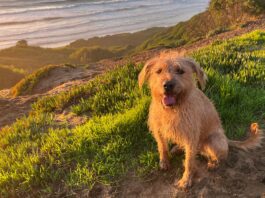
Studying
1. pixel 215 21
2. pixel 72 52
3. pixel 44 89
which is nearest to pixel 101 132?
pixel 44 89

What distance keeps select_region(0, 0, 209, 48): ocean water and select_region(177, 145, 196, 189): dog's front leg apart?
21890mm

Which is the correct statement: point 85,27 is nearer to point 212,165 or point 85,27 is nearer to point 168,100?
point 212,165

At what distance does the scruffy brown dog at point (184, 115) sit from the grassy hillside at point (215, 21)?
12.6m

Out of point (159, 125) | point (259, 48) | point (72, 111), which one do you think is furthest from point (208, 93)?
point (259, 48)

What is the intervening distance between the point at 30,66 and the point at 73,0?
50.0 feet

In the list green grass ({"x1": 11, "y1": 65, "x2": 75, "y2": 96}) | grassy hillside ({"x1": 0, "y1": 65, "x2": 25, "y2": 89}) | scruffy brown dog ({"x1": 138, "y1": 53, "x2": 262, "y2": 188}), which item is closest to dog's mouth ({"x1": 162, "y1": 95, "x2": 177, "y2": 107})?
scruffy brown dog ({"x1": 138, "y1": 53, "x2": 262, "y2": 188})

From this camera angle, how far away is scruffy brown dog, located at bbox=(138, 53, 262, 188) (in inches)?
170

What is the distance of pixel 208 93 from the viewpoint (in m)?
6.51

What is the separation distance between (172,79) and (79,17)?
28468mm

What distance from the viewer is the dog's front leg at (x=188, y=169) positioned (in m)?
4.79

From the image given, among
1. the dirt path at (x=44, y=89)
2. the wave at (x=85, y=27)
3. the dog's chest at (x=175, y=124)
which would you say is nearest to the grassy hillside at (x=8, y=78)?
the dirt path at (x=44, y=89)

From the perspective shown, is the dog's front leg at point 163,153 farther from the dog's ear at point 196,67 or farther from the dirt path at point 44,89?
the dirt path at point 44,89

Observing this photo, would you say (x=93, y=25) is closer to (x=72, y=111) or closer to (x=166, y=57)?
(x=72, y=111)

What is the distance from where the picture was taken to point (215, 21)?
77.9 feet
